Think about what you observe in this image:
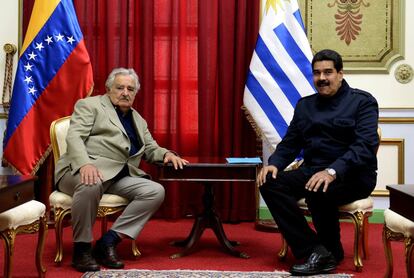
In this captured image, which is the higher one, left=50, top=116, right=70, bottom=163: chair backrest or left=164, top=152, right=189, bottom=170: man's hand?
left=50, top=116, right=70, bottom=163: chair backrest

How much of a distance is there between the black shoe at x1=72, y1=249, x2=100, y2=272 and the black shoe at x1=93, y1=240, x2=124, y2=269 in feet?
0.25

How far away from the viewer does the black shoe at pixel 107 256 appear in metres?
3.26

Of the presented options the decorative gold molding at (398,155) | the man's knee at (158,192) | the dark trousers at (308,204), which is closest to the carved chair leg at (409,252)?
the dark trousers at (308,204)

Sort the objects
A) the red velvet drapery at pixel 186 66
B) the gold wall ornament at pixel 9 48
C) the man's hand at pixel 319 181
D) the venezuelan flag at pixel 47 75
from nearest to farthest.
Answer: the man's hand at pixel 319 181, the venezuelan flag at pixel 47 75, the red velvet drapery at pixel 186 66, the gold wall ornament at pixel 9 48

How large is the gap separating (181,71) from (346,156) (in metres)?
2.00

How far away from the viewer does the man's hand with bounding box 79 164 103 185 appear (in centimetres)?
325

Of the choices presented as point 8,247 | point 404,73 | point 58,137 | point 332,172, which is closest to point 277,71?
point 404,73

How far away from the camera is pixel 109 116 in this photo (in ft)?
11.8

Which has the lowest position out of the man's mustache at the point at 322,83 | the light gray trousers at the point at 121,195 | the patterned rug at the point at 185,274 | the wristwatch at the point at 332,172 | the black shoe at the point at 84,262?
the patterned rug at the point at 185,274

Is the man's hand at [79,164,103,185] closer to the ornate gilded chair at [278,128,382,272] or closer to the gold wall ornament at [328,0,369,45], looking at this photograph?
the ornate gilded chair at [278,128,382,272]

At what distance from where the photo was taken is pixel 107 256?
129 inches

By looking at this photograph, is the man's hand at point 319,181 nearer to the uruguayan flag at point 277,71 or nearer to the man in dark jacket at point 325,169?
the man in dark jacket at point 325,169

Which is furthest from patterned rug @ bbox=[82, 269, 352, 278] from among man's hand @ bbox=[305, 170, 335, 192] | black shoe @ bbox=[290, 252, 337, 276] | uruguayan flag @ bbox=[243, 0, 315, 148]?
uruguayan flag @ bbox=[243, 0, 315, 148]

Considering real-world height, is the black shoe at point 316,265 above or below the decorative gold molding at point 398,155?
below
